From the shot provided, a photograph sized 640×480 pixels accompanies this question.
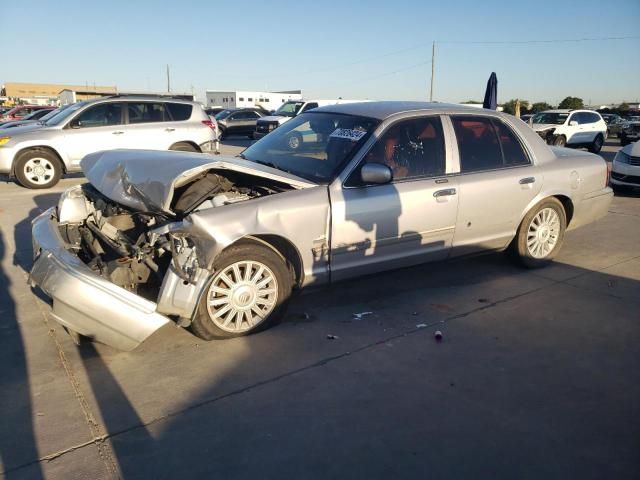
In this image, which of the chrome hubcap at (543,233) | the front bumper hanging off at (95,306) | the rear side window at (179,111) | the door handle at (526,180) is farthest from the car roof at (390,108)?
the rear side window at (179,111)

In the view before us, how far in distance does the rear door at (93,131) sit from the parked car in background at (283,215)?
5905mm

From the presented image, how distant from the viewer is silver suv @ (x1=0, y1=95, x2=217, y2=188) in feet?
31.3

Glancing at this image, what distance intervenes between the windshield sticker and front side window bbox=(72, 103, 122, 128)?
7.32 metres

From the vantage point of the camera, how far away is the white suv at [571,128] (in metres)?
18.5

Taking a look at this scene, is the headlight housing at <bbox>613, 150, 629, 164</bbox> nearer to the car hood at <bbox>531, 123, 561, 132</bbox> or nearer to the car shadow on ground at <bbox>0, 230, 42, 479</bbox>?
the car hood at <bbox>531, 123, 561, 132</bbox>

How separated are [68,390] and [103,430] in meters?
0.52

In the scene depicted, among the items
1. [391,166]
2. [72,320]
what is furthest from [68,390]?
[391,166]

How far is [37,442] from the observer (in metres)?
2.52

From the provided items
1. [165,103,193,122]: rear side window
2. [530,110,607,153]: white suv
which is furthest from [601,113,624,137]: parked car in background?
[165,103,193,122]: rear side window

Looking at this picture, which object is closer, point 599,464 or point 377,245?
point 599,464

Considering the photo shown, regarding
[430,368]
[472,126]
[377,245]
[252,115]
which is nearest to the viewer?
[430,368]

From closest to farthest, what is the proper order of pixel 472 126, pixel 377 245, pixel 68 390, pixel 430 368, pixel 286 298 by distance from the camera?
pixel 68 390
pixel 430 368
pixel 286 298
pixel 377 245
pixel 472 126

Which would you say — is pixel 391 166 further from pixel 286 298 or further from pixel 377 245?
pixel 286 298

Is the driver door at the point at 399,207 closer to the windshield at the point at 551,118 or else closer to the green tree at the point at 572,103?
the windshield at the point at 551,118
